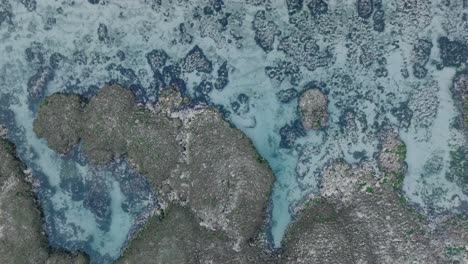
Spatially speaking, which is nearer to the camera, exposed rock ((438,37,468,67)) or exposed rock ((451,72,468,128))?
exposed rock ((451,72,468,128))

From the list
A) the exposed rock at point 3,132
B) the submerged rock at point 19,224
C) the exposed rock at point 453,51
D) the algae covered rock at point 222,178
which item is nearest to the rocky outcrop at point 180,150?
the algae covered rock at point 222,178

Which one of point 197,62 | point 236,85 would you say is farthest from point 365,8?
point 197,62

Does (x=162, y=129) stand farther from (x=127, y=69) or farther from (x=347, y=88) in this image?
(x=347, y=88)

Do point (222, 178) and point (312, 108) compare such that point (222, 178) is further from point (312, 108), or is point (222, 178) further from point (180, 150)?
point (312, 108)

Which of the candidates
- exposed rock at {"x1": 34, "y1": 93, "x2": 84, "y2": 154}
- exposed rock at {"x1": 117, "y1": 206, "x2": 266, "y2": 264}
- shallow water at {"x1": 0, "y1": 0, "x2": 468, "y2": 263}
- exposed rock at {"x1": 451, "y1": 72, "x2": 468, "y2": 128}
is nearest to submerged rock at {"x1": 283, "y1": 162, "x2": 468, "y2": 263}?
shallow water at {"x1": 0, "y1": 0, "x2": 468, "y2": 263}

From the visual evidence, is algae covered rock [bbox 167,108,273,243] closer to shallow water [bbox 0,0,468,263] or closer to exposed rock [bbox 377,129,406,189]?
shallow water [bbox 0,0,468,263]
